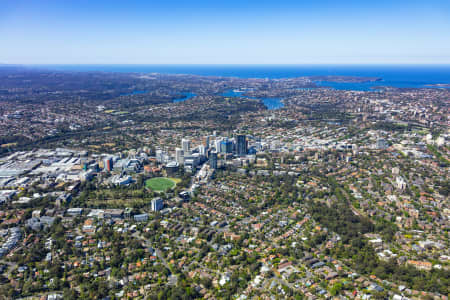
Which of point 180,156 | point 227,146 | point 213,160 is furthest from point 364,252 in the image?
point 227,146

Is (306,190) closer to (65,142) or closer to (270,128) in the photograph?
(270,128)

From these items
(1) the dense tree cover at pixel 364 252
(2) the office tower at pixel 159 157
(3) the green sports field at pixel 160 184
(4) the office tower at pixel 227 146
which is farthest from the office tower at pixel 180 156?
(1) the dense tree cover at pixel 364 252

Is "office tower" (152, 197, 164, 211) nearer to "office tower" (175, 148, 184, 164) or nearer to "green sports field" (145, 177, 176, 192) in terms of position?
"green sports field" (145, 177, 176, 192)

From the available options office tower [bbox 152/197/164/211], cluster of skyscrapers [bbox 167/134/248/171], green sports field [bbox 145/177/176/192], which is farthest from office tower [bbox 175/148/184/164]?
office tower [bbox 152/197/164/211]

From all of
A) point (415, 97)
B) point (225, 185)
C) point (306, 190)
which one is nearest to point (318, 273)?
point (306, 190)

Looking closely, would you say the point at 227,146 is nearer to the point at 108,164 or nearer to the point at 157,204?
the point at 108,164

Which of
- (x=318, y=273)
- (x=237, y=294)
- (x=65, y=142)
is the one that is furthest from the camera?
(x=65, y=142)
